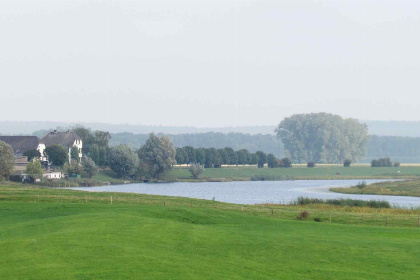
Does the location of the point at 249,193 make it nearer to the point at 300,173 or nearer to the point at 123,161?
the point at 123,161

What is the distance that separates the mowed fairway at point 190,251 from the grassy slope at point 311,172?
373 ft

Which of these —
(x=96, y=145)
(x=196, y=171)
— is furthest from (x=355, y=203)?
(x=96, y=145)

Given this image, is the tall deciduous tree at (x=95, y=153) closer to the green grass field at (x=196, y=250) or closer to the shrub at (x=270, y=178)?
the shrub at (x=270, y=178)

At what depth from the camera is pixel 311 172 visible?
559 feet

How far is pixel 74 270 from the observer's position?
21.6 meters

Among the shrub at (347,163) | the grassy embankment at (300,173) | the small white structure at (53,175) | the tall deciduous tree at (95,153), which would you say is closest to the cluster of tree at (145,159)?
the tall deciduous tree at (95,153)

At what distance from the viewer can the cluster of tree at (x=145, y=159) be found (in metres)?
132

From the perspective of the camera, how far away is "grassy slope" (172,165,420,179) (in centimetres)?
15412

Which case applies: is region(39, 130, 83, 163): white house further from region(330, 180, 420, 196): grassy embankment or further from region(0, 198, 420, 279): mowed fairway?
region(0, 198, 420, 279): mowed fairway

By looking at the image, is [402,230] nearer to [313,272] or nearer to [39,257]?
[313,272]

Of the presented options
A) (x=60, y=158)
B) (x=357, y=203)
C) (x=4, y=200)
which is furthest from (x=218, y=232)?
(x=60, y=158)

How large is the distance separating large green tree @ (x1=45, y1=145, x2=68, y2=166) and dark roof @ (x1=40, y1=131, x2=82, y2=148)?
10.7 m

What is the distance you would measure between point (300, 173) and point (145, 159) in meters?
46.9

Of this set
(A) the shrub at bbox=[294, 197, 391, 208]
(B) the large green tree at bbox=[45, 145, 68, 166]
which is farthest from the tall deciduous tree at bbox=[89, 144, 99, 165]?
(A) the shrub at bbox=[294, 197, 391, 208]
